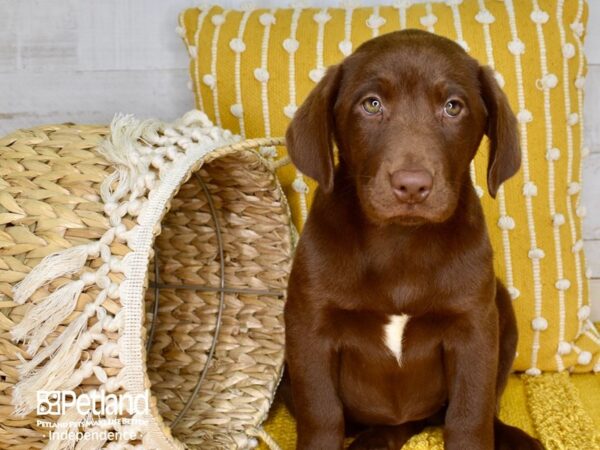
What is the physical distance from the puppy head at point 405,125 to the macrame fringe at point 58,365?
0.62m

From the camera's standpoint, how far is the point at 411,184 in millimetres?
1585

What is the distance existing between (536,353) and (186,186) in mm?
1186

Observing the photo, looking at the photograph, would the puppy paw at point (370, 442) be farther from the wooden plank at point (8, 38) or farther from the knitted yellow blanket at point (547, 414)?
the wooden plank at point (8, 38)

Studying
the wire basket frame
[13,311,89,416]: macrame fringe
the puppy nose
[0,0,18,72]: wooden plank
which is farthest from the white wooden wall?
the puppy nose

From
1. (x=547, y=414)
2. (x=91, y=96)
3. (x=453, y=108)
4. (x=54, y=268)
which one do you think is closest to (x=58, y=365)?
(x=54, y=268)

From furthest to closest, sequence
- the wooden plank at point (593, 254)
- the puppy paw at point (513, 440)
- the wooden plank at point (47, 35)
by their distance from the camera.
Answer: the wooden plank at point (593, 254) → the wooden plank at point (47, 35) → the puppy paw at point (513, 440)

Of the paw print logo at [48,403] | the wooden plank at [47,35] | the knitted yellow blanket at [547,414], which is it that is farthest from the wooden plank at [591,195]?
the paw print logo at [48,403]

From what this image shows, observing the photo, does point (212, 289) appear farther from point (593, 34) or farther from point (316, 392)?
point (593, 34)

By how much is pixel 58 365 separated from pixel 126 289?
0.22 metres

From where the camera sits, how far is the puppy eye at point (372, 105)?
176cm

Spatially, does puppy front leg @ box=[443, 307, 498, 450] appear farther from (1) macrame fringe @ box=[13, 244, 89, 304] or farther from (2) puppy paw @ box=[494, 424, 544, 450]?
(1) macrame fringe @ box=[13, 244, 89, 304]

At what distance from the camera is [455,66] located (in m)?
1.79

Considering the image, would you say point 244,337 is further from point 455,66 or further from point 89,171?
point 455,66

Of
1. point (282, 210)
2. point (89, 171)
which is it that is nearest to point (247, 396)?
point (282, 210)
